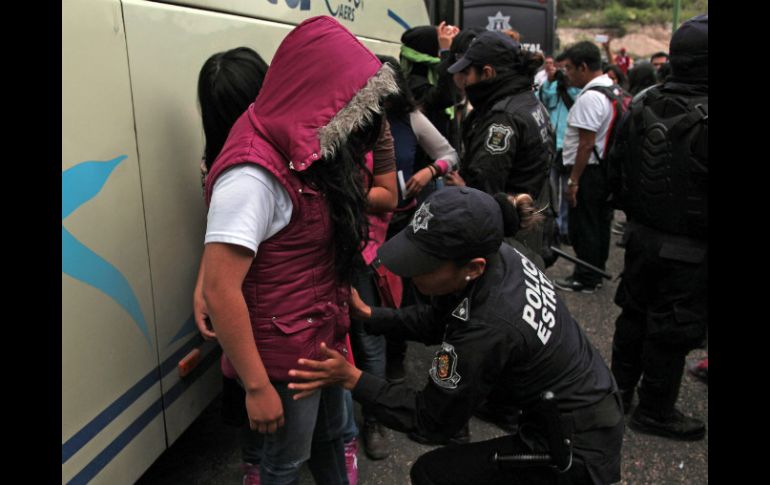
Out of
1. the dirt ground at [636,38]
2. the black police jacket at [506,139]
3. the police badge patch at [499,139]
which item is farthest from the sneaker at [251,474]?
the dirt ground at [636,38]

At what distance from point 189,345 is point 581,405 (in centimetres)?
139

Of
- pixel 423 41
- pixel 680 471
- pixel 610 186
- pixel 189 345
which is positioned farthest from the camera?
pixel 423 41

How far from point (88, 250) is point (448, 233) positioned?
97cm

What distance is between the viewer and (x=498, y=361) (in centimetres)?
169

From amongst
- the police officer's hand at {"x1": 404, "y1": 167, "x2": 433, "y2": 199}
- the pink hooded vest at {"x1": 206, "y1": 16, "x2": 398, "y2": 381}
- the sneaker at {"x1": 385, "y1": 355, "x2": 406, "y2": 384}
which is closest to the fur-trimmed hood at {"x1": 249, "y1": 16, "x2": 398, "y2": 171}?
the pink hooded vest at {"x1": 206, "y1": 16, "x2": 398, "y2": 381}

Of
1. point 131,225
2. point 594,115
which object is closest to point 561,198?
point 594,115

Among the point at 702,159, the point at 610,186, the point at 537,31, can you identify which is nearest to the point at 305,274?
the point at 702,159

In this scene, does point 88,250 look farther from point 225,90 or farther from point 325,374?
point 325,374

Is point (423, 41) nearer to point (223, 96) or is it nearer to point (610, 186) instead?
point (610, 186)

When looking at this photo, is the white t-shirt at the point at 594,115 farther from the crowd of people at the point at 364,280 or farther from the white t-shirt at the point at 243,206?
the white t-shirt at the point at 243,206

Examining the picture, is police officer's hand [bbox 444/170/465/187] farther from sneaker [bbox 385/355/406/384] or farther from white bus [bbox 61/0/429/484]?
white bus [bbox 61/0/429/484]

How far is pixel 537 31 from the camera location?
463 inches

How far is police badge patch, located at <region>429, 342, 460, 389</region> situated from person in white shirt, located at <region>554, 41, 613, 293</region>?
3.31 m

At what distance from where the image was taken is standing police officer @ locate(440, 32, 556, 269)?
2951 millimetres
